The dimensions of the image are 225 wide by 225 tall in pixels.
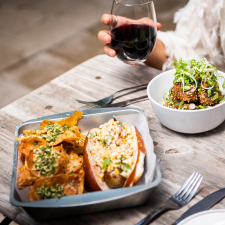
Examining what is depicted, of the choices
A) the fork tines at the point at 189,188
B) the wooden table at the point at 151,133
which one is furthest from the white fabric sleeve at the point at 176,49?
the fork tines at the point at 189,188

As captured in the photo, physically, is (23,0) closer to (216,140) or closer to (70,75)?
(70,75)

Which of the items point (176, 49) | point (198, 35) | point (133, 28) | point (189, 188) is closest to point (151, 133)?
point (189, 188)

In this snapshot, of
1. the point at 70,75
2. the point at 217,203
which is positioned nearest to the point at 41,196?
the point at 217,203

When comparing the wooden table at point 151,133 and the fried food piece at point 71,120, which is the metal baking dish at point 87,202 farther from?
the fried food piece at point 71,120

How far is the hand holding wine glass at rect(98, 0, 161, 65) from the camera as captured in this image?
1079 mm

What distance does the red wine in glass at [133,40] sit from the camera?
1079 millimetres

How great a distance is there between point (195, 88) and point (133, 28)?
0.35 metres

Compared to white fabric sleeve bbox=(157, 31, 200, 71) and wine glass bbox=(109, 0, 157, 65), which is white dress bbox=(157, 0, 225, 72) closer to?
white fabric sleeve bbox=(157, 31, 200, 71)

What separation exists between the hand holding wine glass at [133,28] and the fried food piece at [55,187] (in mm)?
619

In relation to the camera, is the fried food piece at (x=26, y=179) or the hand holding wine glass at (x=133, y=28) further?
the hand holding wine glass at (x=133, y=28)

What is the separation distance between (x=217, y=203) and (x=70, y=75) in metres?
1.05

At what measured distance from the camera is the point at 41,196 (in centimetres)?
73

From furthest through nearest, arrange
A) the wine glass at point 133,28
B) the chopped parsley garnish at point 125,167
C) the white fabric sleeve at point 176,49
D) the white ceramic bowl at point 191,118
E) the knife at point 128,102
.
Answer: the white fabric sleeve at point 176,49 → the knife at point 128,102 → the wine glass at point 133,28 → the white ceramic bowl at point 191,118 → the chopped parsley garnish at point 125,167

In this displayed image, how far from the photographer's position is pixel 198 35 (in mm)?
1730
